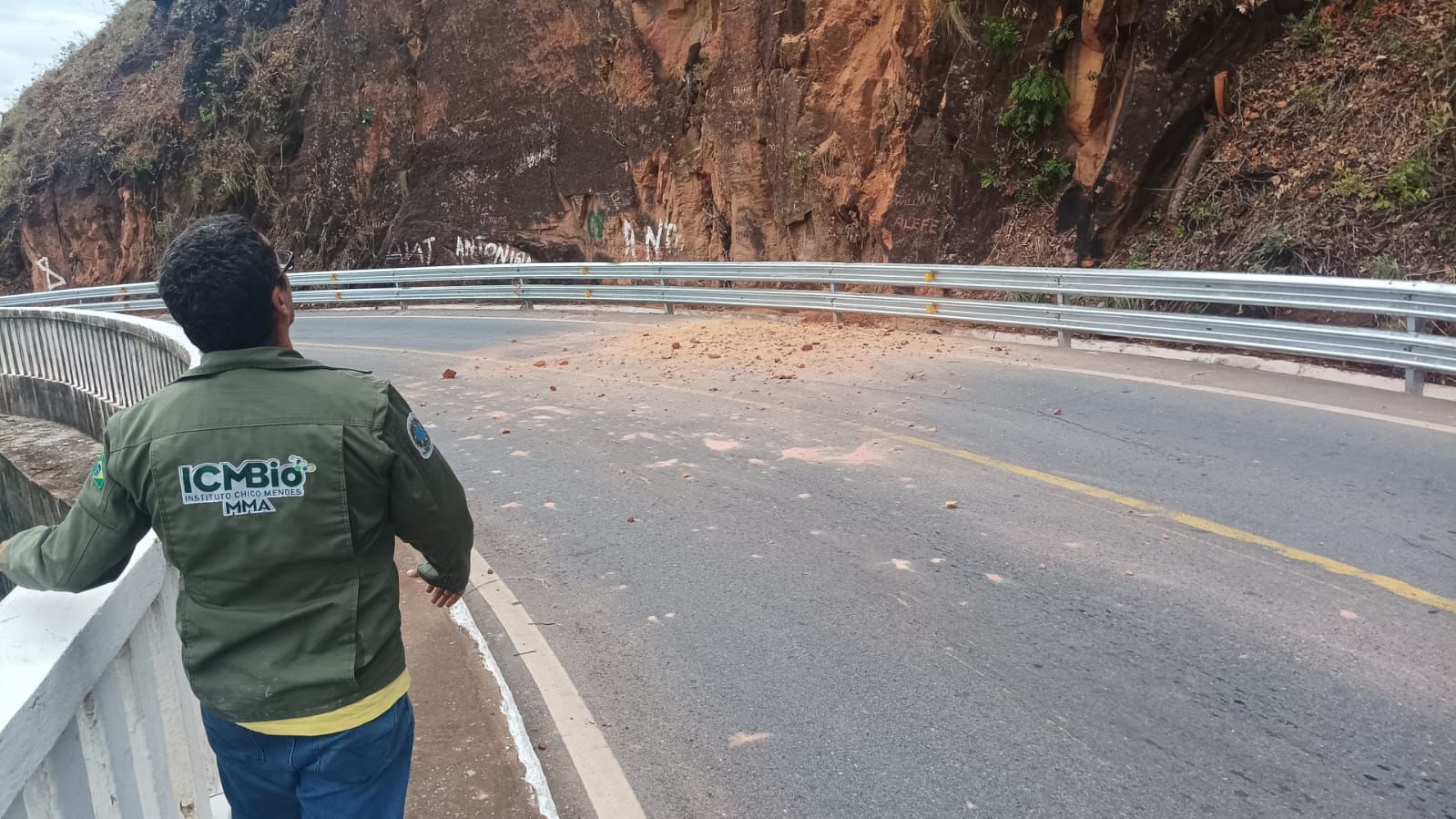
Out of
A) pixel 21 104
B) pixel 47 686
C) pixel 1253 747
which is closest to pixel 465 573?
pixel 47 686

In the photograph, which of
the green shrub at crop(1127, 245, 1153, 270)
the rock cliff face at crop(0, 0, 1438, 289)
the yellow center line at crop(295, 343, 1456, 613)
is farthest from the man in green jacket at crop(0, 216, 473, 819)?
the rock cliff face at crop(0, 0, 1438, 289)

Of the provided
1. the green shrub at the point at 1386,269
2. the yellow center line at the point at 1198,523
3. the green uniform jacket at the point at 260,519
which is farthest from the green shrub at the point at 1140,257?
the green uniform jacket at the point at 260,519

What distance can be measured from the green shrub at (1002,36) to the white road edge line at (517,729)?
12455mm

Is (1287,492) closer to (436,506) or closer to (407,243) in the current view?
(436,506)

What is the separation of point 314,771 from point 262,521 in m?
0.62

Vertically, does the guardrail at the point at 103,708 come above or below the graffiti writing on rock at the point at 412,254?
below

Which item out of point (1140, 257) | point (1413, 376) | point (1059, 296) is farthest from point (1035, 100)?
point (1413, 376)

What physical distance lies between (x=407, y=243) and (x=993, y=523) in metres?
22.1

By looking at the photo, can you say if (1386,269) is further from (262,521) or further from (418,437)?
(262,521)

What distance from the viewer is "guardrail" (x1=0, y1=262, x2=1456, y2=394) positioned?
859 cm

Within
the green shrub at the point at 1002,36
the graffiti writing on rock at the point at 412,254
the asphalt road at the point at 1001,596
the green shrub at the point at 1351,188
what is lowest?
the asphalt road at the point at 1001,596

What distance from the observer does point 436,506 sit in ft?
8.05

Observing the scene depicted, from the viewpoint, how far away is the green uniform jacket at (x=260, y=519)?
223 centimetres

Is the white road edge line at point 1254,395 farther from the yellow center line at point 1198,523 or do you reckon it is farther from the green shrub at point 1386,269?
the green shrub at point 1386,269
